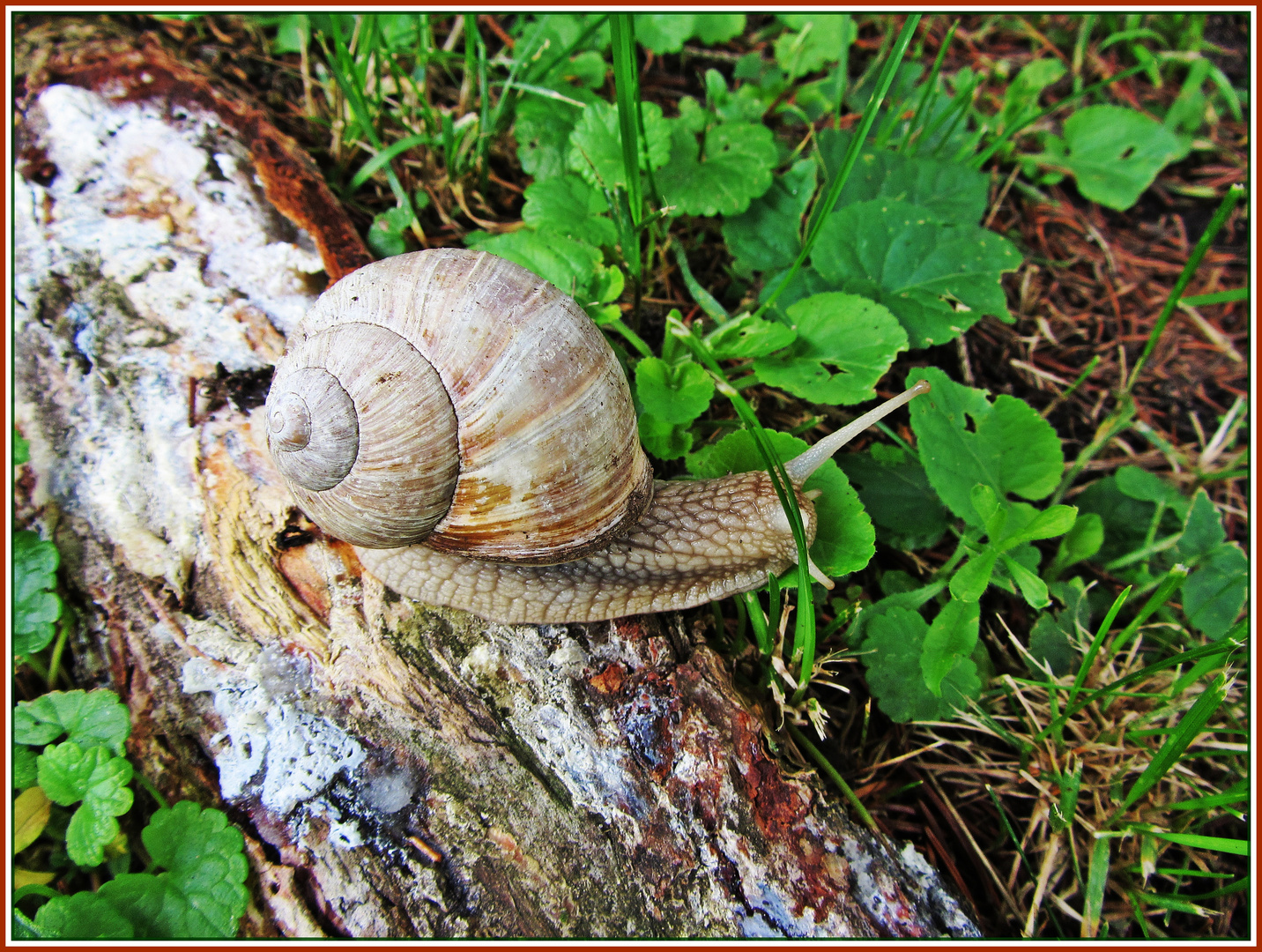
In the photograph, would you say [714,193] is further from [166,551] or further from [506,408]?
[166,551]

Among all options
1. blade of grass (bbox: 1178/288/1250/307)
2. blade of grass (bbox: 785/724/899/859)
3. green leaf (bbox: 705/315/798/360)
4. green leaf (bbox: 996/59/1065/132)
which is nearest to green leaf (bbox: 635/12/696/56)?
green leaf (bbox: 996/59/1065/132)

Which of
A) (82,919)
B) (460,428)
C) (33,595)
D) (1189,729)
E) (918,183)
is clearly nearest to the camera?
(82,919)

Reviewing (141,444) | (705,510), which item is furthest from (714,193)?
(141,444)

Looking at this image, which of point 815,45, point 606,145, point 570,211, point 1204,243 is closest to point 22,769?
point 570,211

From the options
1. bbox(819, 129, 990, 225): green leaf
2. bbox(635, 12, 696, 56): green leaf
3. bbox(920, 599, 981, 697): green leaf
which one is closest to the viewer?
bbox(920, 599, 981, 697): green leaf

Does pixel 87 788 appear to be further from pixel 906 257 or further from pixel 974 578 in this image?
pixel 906 257

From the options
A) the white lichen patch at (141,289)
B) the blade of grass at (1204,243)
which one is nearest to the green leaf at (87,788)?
the white lichen patch at (141,289)

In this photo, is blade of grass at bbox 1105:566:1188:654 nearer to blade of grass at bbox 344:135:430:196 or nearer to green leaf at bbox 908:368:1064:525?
green leaf at bbox 908:368:1064:525
